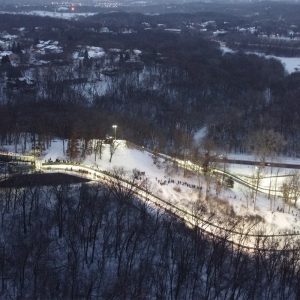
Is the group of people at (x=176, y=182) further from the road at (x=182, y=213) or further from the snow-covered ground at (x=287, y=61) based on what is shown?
the snow-covered ground at (x=287, y=61)

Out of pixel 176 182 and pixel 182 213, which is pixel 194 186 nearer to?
pixel 176 182

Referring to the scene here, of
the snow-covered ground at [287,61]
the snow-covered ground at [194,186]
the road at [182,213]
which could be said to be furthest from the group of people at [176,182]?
the snow-covered ground at [287,61]

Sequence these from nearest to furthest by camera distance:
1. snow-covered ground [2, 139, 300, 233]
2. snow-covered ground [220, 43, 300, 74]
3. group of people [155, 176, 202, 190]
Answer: snow-covered ground [2, 139, 300, 233] → group of people [155, 176, 202, 190] → snow-covered ground [220, 43, 300, 74]

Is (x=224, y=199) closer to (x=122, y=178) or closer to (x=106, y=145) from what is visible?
(x=122, y=178)

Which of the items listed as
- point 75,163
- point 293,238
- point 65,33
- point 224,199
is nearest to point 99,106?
point 75,163

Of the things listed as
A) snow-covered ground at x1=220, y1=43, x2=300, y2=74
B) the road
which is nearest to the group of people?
the road

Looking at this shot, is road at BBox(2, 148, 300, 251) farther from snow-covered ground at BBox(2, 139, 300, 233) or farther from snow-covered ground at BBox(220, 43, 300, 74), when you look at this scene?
snow-covered ground at BBox(220, 43, 300, 74)

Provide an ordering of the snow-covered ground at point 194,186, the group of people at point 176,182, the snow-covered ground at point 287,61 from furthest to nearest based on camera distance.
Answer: the snow-covered ground at point 287,61 → the group of people at point 176,182 → the snow-covered ground at point 194,186

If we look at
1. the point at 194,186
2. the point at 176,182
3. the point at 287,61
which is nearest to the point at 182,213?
the point at 194,186

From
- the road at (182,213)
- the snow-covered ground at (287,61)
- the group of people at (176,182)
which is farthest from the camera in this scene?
the snow-covered ground at (287,61)

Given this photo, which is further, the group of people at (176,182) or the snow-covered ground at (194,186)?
the group of people at (176,182)
